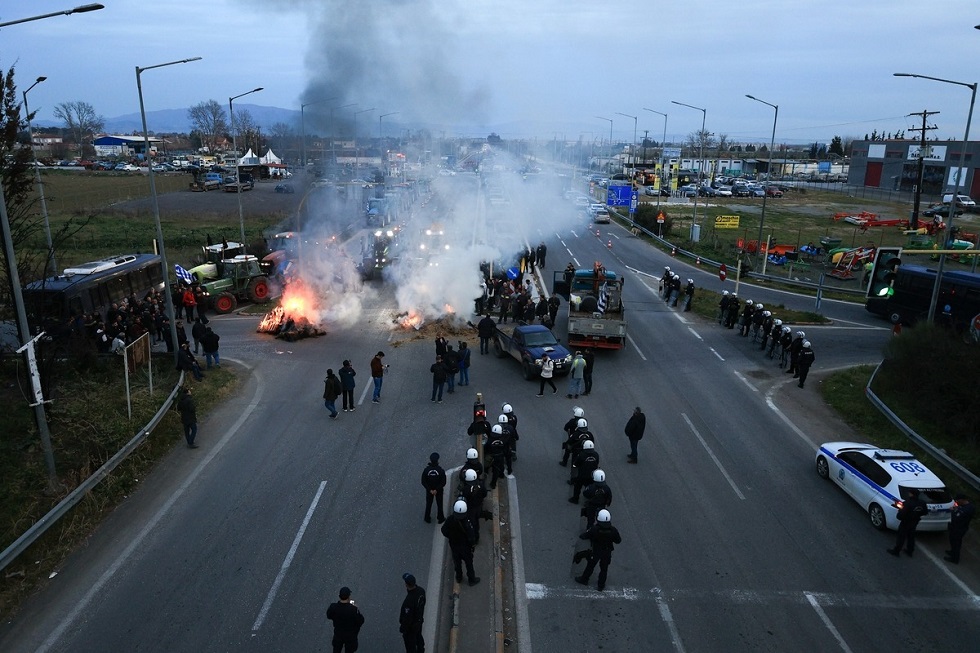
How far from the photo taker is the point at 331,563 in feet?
32.7

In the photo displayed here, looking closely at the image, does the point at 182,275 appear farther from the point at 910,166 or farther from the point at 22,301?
the point at 910,166

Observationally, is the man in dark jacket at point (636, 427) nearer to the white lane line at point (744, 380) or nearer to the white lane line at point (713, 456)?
the white lane line at point (713, 456)

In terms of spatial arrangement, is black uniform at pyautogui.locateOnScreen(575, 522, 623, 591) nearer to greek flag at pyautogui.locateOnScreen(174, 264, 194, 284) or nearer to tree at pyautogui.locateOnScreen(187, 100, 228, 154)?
greek flag at pyautogui.locateOnScreen(174, 264, 194, 284)

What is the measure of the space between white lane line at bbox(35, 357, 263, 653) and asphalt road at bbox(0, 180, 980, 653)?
0.04 meters

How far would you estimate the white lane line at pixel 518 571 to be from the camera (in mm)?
8555

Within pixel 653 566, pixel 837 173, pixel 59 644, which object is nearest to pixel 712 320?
pixel 653 566

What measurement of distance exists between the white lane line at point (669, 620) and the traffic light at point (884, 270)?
747 centimetres

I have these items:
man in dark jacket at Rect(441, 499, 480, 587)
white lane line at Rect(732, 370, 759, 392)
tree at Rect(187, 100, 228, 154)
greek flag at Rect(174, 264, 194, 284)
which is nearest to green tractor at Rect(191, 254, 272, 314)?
greek flag at Rect(174, 264, 194, 284)

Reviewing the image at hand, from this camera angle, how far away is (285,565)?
9922 millimetres

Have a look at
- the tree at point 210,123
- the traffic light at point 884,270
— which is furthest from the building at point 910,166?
the tree at point 210,123

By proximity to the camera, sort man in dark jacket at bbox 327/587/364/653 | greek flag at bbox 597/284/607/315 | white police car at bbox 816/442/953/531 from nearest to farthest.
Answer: man in dark jacket at bbox 327/587/364/653 → white police car at bbox 816/442/953/531 → greek flag at bbox 597/284/607/315

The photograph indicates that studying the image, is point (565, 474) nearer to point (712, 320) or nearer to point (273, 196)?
point (712, 320)

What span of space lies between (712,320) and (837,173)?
11299cm

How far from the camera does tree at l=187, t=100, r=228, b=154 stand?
13950cm
